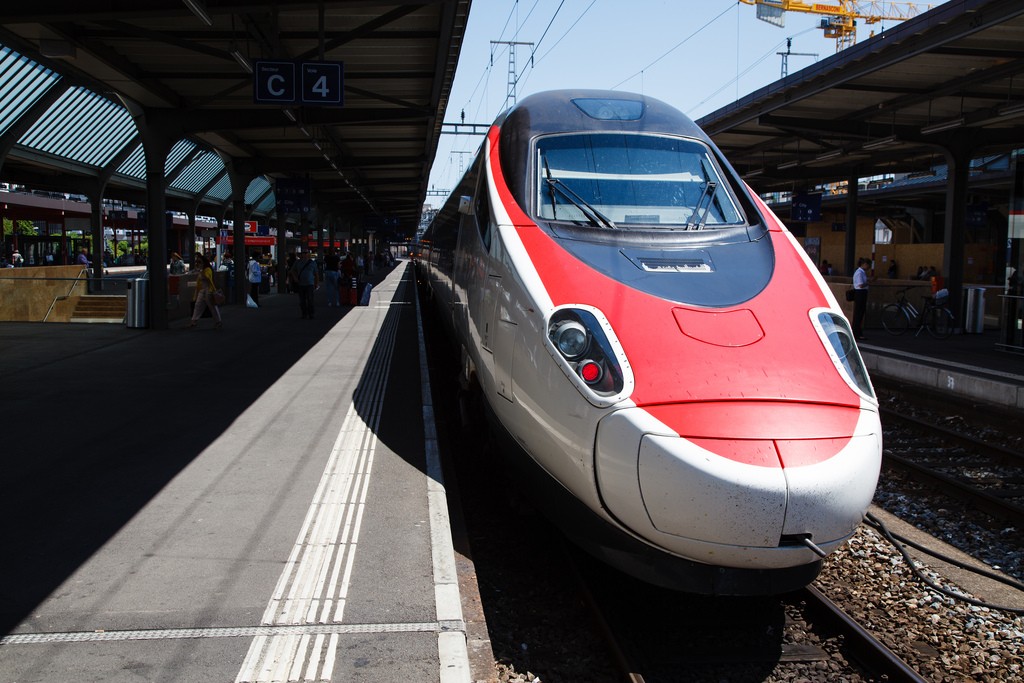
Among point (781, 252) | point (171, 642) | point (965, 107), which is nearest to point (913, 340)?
point (965, 107)

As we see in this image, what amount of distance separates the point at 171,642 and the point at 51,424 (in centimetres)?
530

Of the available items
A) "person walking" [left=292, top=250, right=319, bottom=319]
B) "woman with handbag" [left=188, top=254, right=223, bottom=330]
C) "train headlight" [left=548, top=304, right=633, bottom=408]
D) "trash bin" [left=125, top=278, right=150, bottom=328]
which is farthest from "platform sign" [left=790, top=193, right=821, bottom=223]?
"train headlight" [left=548, top=304, right=633, bottom=408]

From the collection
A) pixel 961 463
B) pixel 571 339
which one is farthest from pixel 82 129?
pixel 571 339

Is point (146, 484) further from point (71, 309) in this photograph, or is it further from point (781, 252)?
point (71, 309)

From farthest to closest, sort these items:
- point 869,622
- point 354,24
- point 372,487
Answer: point 354,24 < point 372,487 < point 869,622

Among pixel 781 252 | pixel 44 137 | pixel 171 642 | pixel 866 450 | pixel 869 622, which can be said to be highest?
pixel 44 137

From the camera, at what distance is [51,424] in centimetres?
830

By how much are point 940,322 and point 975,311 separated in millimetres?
1151

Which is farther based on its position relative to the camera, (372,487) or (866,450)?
(372,487)

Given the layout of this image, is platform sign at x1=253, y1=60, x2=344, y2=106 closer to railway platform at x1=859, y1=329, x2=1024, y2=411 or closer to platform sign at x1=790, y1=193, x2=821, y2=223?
railway platform at x1=859, y1=329, x2=1024, y2=411

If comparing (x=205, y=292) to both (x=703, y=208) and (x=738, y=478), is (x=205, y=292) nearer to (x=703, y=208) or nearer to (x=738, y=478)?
(x=703, y=208)

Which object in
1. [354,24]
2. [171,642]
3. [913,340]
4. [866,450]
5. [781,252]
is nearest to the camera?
[171,642]

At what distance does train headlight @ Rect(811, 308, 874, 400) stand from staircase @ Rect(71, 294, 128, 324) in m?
17.3

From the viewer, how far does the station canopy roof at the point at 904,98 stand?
12.9 meters
